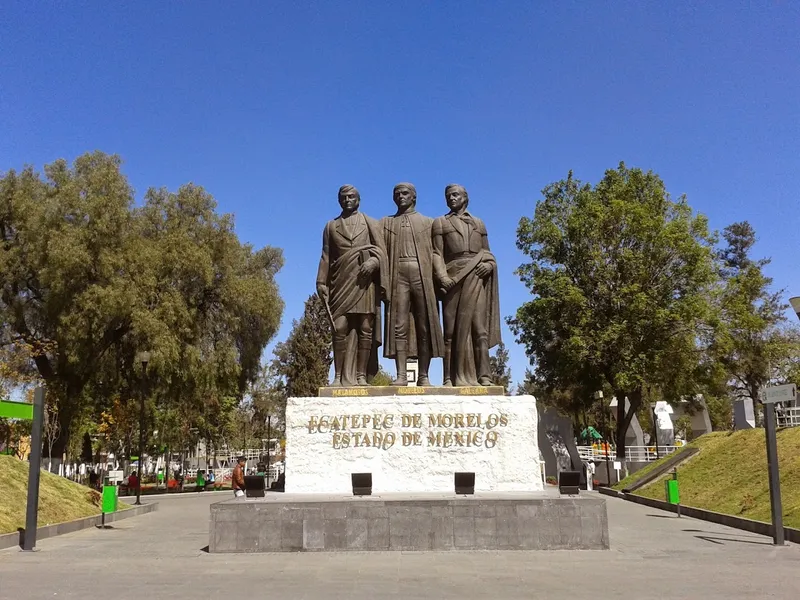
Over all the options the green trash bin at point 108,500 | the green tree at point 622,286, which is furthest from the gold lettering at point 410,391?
the green tree at point 622,286

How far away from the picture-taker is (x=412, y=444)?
11.3 metres

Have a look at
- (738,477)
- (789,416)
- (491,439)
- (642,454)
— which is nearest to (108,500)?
(491,439)

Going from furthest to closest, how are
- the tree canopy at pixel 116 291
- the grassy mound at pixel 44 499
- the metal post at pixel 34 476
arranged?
1. the tree canopy at pixel 116 291
2. the grassy mound at pixel 44 499
3. the metal post at pixel 34 476

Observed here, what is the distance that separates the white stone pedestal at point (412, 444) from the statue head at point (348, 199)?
3.56 metres

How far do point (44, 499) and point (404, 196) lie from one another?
10043 mm

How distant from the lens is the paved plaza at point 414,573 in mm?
7000

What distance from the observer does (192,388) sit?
92.2 ft

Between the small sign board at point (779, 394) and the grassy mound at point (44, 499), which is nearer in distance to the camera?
the small sign board at point (779, 394)

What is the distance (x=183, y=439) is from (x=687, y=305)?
25.0 m

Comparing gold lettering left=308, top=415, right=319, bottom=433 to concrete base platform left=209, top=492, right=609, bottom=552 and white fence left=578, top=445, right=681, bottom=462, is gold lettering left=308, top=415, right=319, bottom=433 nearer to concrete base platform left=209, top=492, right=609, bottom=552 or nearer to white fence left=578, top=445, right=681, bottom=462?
concrete base platform left=209, top=492, right=609, bottom=552

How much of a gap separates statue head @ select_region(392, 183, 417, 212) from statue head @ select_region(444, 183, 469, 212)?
2.14ft

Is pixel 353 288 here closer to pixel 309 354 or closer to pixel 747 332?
pixel 747 332

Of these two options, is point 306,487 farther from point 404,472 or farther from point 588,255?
point 588,255

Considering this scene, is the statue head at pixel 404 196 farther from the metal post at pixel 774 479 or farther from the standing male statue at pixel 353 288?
the metal post at pixel 774 479
